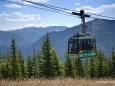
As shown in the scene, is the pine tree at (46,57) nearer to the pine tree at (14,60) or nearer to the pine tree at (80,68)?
the pine tree at (14,60)

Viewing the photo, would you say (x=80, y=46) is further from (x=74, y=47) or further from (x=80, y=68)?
(x=80, y=68)

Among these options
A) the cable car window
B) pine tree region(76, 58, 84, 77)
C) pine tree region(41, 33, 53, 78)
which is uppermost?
the cable car window

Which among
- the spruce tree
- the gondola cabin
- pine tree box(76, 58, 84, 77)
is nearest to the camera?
the gondola cabin

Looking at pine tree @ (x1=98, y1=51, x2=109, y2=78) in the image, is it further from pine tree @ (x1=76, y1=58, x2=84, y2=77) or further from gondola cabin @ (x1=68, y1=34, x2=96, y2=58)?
gondola cabin @ (x1=68, y1=34, x2=96, y2=58)

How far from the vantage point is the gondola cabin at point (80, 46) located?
23234mm

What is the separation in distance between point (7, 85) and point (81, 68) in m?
76.0

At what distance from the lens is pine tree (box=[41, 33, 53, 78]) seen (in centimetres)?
7012

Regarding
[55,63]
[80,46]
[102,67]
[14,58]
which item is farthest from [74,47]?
[102,67]

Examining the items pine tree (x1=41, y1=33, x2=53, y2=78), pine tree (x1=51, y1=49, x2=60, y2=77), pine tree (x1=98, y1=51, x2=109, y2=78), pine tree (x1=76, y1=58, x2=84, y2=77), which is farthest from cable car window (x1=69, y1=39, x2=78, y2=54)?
pine tree (x1=76, y1=58, x2=84, y2=77)

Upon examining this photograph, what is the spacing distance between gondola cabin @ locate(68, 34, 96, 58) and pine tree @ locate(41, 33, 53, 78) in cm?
4514

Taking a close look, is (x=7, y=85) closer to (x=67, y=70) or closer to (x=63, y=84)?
(x=63, y=84)

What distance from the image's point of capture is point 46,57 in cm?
7150

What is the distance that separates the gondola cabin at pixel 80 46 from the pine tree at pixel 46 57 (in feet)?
148

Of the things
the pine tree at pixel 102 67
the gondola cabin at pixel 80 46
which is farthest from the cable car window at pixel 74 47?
the pine tree at pixel 102 67
